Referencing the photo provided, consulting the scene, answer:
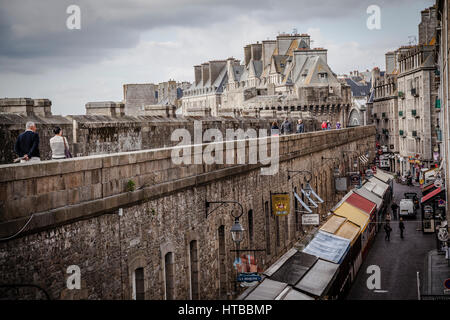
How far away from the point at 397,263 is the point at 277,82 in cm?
5609

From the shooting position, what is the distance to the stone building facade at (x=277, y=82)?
62344mm

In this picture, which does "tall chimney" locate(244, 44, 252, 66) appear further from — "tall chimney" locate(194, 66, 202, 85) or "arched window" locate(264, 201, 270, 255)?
"arched window" locate(264, 201, 270, 255)

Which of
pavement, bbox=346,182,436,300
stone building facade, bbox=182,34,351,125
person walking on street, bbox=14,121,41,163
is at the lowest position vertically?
pavement, bbox=346,182,436,300

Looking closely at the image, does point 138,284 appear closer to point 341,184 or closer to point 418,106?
point 341,184

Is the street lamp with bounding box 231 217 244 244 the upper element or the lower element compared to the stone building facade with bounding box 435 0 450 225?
lower

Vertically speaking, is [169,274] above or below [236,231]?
below

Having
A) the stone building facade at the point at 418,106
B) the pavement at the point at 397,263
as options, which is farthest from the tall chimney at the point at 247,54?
the pavement at the point at 397,263

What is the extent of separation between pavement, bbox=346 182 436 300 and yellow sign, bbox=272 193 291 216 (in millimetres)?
5642

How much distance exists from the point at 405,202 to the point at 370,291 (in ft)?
60.9

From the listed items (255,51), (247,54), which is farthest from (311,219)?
(247,54)

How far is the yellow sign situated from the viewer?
17.2 meters

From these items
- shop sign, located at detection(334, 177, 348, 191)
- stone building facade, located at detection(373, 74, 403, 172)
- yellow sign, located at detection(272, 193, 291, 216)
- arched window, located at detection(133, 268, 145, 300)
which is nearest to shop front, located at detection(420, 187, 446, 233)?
shop sign, located at detection(334, 177, 348, 191)

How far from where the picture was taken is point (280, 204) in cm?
1731

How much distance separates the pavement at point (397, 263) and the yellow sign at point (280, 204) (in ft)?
18.5
